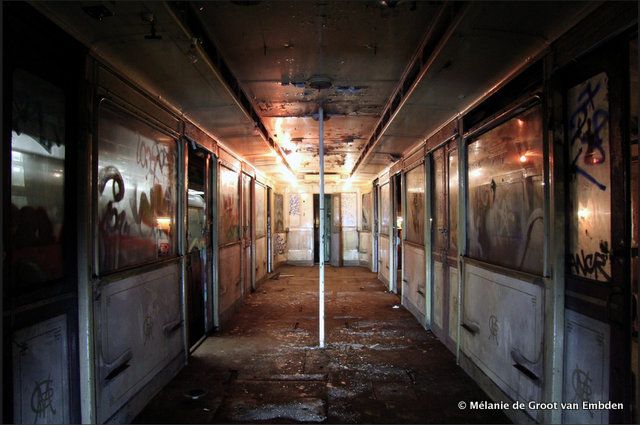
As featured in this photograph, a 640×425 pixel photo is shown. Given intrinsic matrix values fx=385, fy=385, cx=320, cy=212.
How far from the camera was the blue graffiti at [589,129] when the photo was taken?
2.20m

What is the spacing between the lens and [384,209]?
936cm

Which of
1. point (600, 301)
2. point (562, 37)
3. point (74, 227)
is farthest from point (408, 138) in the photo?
point (74, 227)

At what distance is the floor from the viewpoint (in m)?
3.13

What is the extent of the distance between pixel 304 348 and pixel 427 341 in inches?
63.4

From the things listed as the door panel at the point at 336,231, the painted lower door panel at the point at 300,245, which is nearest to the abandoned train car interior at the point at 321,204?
the door panel at the point at 336,231

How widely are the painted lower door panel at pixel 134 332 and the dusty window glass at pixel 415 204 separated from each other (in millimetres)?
3621

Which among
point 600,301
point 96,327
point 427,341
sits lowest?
point 427,341

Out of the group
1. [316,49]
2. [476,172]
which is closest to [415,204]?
[476,172]

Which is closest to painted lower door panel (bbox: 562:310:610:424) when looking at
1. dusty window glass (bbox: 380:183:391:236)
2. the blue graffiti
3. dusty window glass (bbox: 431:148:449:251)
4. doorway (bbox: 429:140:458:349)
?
the blue graffiti

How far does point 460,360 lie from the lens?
417 centimetres

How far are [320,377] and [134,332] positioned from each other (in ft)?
5.86

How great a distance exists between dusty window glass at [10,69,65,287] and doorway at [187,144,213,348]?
94.2 inches

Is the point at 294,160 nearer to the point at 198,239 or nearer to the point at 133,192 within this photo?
the point at 198,239

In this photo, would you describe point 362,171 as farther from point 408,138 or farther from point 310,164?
point 408,138
